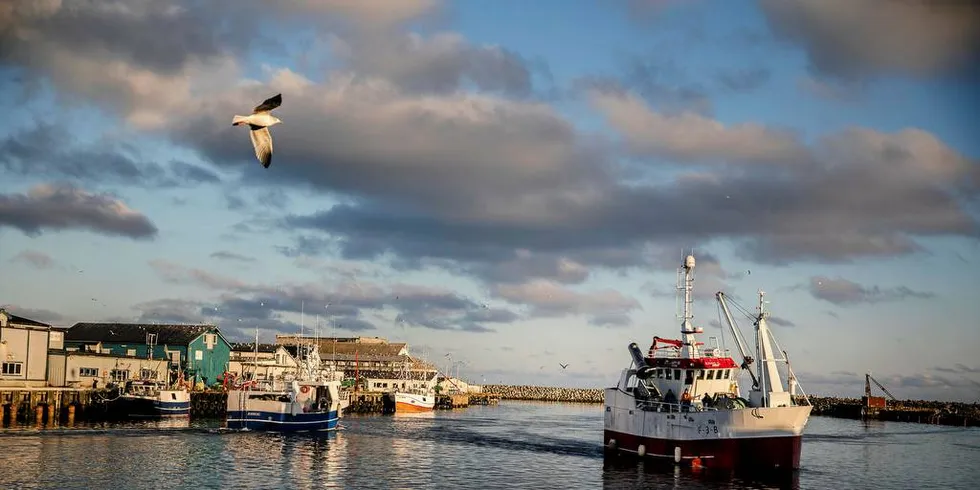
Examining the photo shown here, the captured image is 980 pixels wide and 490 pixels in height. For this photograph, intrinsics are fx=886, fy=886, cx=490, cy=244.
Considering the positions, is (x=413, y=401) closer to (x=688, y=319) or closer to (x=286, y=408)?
(x=286, y=408)

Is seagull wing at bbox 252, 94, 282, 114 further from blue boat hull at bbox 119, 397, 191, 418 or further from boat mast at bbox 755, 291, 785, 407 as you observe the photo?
blue boat hull at bbox 119, 397, 191, 418

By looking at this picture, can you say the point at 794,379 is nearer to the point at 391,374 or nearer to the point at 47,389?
the point at 47,389

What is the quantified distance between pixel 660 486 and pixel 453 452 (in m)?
23.4

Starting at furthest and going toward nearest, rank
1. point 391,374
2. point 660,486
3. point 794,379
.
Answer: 1. point 391,374
2. point 794,379
3. point 660,486

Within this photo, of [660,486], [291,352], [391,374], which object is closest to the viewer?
[660,486]

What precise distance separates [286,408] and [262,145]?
55360mm

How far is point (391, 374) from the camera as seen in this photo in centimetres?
17250

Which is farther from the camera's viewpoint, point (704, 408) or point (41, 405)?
point (41, 405)

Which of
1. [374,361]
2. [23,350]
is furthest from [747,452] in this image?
[374,361]

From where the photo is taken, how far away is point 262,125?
1219 inches

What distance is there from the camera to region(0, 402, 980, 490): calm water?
5259cm

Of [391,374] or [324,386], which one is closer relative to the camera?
[324,386]

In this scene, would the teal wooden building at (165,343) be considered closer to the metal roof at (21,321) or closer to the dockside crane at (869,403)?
the metal roof at (21,321)

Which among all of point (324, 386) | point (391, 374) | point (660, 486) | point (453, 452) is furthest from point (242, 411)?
point (391, 374)
